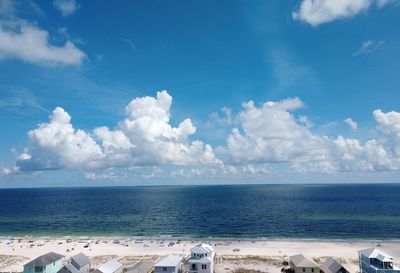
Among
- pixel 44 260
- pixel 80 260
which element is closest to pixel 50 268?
pixel 44 260

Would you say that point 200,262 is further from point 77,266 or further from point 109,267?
point 77,266

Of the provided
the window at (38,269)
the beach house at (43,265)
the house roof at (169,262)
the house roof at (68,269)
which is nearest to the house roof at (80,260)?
the house roof at (68,269)

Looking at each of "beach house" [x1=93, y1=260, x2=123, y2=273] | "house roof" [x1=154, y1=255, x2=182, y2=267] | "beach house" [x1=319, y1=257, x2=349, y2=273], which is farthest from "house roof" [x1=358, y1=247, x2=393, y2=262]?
"beach house" [x1=93, y1=260, x2=123, y2=273]

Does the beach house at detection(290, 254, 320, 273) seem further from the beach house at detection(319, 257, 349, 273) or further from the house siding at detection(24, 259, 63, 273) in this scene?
the house siding at detection(24, 259, 63, 273)

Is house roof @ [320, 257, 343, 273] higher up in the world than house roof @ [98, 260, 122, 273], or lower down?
lower down

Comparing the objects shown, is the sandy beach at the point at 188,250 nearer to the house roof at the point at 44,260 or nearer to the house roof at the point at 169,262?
the house roof at the point at 169,262
